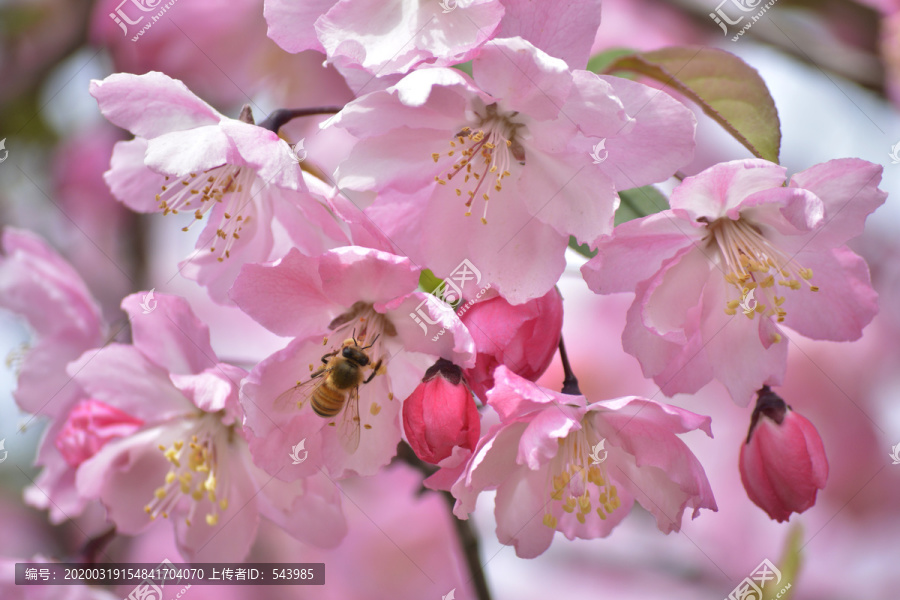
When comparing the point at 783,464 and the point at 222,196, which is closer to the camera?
the point at 783,464

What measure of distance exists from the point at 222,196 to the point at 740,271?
0.87 metres

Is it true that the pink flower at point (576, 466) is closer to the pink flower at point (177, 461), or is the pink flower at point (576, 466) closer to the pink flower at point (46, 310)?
the pink flower at point (177, 461)

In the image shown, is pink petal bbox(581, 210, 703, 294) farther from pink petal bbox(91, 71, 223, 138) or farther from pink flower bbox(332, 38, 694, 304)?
pink petal bbox(91, 71, 223, 138)

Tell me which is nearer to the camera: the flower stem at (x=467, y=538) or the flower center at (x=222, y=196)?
the flower center at (x=222, y=196)

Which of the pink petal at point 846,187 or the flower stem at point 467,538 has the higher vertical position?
the pink petal at point 846,187

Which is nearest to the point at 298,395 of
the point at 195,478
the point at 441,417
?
the point at 441,417

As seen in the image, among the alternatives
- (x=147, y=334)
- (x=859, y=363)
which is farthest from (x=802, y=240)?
(x=859, y=363)

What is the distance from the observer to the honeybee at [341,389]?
42.9 inches

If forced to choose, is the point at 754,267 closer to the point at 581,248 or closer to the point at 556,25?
the point at 581,248

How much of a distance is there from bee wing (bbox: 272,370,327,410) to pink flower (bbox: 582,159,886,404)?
1.45ft

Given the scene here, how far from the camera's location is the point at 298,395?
1.13 m

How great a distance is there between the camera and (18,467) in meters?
2.60

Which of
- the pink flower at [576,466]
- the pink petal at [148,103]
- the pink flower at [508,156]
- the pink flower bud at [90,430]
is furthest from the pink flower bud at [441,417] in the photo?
the pink flower bud at [90,430]

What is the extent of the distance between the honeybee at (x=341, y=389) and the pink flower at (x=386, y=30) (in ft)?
1.37
